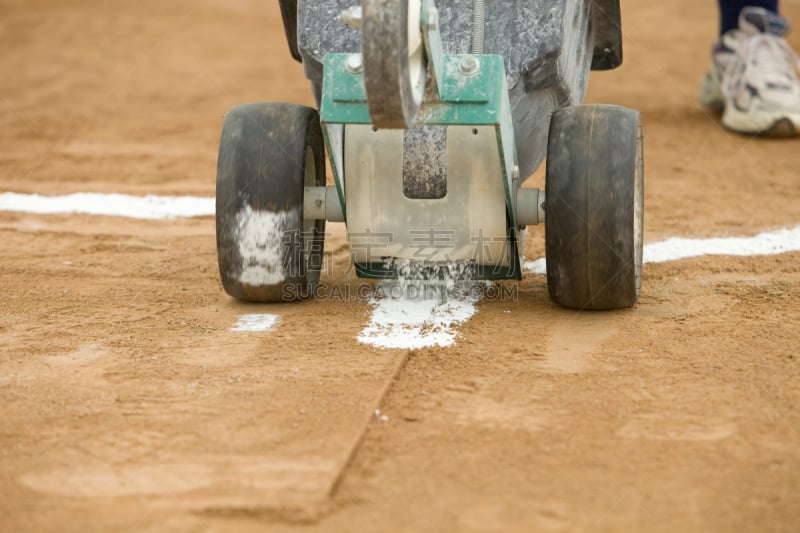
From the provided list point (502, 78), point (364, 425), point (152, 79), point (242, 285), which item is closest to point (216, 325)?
point (242, 285)

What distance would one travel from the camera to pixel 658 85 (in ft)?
24.6

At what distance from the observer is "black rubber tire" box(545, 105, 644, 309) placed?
3.06 m

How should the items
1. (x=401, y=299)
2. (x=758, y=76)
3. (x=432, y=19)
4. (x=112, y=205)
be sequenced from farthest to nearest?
(x=758, y=76), (x=112, y=205), (x=401, y=299), (x=432, y=19)

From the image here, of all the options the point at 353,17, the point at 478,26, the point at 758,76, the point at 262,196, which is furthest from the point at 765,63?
the point at 353,17

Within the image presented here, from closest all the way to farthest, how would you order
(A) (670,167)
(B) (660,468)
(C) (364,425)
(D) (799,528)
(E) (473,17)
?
(D) (799,528), (B) (660,468), (C) (364,425), (E) (473,17), (A) (670,167)

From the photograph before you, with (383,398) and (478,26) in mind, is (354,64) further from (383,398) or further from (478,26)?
(383,398)

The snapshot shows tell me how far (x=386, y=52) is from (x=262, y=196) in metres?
0.89

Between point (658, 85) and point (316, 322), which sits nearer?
point (316, 322)

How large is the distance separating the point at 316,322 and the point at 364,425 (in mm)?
821

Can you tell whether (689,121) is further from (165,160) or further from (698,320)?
(698,320)

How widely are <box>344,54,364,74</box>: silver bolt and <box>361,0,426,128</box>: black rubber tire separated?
38 cm

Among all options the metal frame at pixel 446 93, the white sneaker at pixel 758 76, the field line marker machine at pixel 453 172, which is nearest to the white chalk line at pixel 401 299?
the field line marker machine at pixel 453 172

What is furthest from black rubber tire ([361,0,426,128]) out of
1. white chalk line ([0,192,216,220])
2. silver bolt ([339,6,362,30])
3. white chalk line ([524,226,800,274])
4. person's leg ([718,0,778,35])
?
person's leg ([718,0,778,35])

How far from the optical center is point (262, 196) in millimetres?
3229
